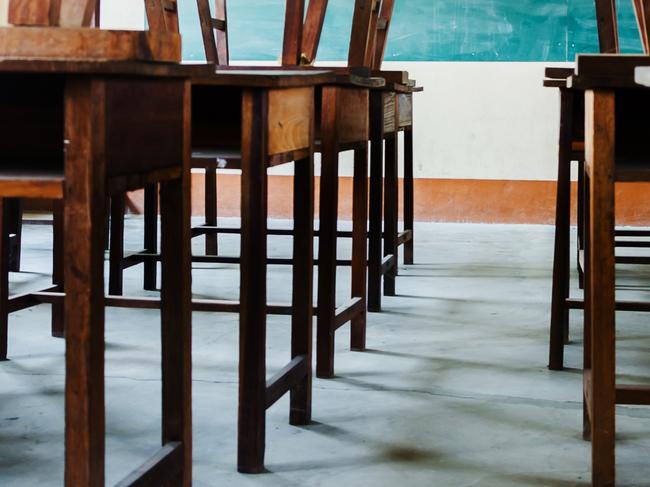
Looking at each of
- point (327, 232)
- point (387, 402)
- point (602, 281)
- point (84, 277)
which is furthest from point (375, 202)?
point (84, 277)

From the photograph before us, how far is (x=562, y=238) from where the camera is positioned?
274cm

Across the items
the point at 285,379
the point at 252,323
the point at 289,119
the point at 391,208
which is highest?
the point at 289,119

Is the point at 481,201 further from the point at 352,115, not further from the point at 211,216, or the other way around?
the point at 352,115

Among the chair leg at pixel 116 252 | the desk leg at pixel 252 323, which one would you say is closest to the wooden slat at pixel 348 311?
the desk leg at pixel 252 323

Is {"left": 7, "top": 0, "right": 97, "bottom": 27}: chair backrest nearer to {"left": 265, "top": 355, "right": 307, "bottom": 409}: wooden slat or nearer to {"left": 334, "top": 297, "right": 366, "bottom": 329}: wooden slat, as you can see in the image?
{"left": 265, "top": 355, "right": 307, "bottom": 409}: wooden slat

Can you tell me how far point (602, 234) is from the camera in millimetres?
1749

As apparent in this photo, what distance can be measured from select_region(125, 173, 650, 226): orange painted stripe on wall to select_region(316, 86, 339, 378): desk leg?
3.58 m

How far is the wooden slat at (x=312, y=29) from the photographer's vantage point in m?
3.63

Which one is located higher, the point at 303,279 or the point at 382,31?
the point at 382,31

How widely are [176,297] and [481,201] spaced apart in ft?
15.4

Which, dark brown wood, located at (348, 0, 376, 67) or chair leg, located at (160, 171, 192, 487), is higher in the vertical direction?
dark brown wood, located at (348, 0, 376, 67)

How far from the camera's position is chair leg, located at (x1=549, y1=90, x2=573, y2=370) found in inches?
105

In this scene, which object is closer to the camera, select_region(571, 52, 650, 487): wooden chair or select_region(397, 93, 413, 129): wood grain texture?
Result: select_region(571, 52, 650, 487): wooden chair

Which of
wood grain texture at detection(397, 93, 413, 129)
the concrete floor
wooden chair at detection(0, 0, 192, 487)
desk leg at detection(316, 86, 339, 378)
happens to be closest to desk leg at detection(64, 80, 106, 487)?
wooden chair at detection(0, 0, 192, 487)
